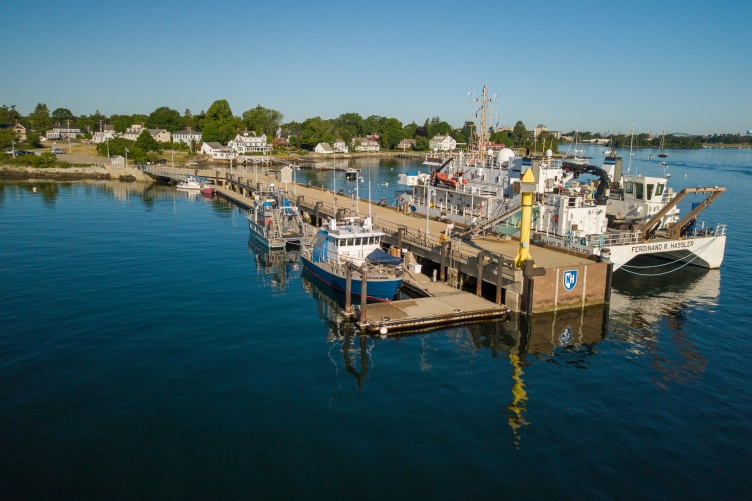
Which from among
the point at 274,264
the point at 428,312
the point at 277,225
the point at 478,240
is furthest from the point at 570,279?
the point at 277,225

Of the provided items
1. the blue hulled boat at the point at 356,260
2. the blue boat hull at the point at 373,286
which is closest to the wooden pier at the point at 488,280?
the blue boat hull at the point at 373,286

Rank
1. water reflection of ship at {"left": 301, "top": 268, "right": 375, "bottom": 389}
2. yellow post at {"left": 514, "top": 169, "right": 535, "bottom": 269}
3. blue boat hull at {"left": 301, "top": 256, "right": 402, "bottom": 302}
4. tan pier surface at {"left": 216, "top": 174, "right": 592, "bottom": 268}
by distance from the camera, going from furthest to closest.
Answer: tan pier surface at {"left": 216, "top": 174, "right": 592, "bottom": 268}, blue boat hull at {"left": 301, "top": 256, "right": 402, "bottom": 302}, yellow post at {"left": 514, "top": 169, "right": 535, "bottom": 269}, water reflection of ship at {"left": 301, "top": 268, "right": 375, "bottom": 389}

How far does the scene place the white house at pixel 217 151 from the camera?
180625mm

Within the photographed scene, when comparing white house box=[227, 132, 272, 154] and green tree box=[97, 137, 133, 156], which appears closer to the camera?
green tree box=[97, 137, 133, 156]

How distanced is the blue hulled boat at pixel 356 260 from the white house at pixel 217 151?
147 meters

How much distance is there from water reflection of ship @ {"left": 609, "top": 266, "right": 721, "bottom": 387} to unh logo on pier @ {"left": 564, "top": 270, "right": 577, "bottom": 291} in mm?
3543

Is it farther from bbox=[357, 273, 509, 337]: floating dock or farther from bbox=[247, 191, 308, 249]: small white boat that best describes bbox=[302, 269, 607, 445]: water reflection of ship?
bbox=[247, 191, 308, 249]: small white boat

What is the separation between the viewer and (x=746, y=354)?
30.8 metres

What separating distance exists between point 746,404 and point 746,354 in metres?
7.16

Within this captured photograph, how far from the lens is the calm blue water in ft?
62.6

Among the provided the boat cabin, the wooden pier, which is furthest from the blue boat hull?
the wooden pier

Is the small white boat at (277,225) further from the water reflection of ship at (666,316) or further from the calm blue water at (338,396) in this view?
the water reflection of ship at (666,316)

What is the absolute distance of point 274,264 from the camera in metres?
50.8

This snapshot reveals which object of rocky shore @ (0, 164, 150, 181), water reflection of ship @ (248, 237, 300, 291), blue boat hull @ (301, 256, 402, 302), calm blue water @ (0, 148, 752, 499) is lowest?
calm blue water @ (0, 148, 752, 499)
